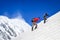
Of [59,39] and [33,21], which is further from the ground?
[33,21]

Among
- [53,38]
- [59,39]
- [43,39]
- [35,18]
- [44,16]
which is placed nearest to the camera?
[59,39]

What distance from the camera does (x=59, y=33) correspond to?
1639 centimetres

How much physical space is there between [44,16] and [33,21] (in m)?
2.31

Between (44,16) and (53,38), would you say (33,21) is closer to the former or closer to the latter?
(44,16)

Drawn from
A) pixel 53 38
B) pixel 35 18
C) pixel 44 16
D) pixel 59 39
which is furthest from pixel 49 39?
pixel 44 16

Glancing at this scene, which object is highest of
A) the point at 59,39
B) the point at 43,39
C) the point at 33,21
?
the point at 33,21

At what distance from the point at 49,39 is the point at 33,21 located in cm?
891

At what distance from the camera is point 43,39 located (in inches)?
666

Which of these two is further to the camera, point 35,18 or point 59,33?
point 35,18

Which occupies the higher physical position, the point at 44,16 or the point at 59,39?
the point at 44,16

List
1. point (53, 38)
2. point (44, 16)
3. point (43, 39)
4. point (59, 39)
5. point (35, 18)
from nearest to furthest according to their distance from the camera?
1. point (59, 39)
2. point (53, 38)
3. point (43, 39)
4. point (35, 18)
5. point (44, 16)

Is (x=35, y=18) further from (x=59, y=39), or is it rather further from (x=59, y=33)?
(x=59, y=39)

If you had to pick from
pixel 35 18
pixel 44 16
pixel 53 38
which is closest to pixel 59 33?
pixel 53 38

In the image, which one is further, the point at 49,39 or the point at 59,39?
the point at 49,39
